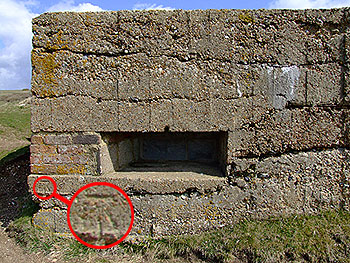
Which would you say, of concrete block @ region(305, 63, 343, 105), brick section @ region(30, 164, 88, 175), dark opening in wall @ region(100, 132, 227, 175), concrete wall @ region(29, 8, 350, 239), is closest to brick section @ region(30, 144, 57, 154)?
concrete wall @ region(29, 8, 350, 239)

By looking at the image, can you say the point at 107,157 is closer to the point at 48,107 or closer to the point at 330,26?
the point at 48,107

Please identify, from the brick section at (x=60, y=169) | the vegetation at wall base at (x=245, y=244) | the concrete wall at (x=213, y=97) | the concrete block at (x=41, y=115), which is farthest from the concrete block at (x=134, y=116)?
the vegetation at wall base at (x=245, y=244)

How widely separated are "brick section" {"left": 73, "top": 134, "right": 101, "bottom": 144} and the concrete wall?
0.4 inches

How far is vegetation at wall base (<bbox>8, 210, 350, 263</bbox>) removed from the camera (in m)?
2.22

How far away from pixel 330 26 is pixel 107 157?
2.51 meters

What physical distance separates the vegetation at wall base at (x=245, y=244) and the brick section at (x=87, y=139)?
97 cm

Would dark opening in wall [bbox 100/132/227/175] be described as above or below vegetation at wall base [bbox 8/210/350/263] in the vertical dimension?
above

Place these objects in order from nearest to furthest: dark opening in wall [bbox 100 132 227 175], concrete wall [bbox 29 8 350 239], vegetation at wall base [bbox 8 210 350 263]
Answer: vegetation at wall base [bbox 8 210 350 263] < concrete wall [bbox 29 8 350 239] < dark opening in wall [bbox 100 132 227 175]

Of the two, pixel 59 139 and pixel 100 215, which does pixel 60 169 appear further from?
pixel 100 215

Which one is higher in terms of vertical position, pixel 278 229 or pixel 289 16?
pixel 289 16

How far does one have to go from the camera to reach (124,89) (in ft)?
8.09

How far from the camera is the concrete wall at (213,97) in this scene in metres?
2.42

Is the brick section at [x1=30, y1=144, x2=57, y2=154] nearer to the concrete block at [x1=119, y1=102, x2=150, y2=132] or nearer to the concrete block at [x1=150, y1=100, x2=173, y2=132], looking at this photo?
the concrete block at [x1=119, y1=102, x2=150, y2=132]

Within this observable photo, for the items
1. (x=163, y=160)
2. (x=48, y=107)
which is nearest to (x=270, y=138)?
(x=163, y=160)
